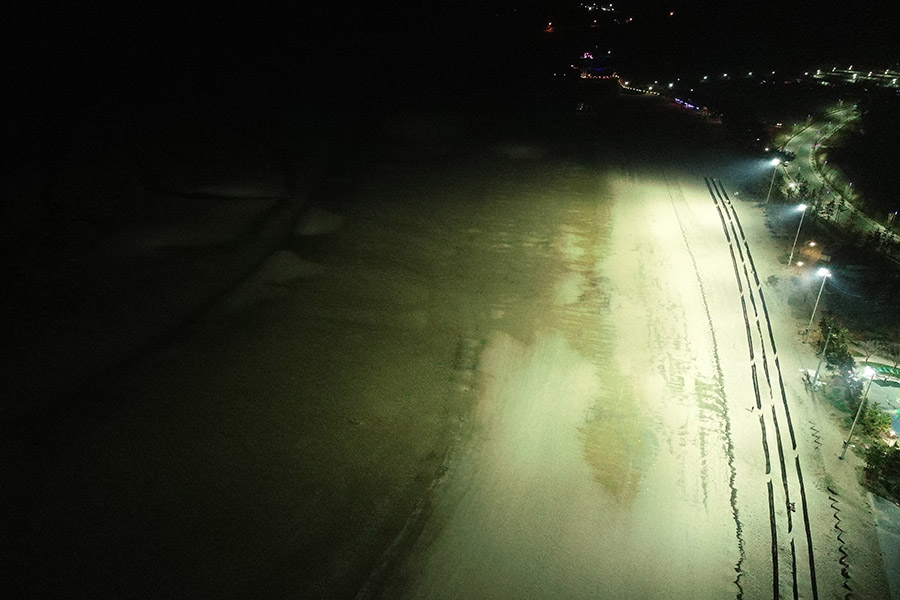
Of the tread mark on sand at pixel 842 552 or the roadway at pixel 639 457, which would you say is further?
the roadway at pixel 639 457

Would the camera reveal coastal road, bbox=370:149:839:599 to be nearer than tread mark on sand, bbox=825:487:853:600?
No

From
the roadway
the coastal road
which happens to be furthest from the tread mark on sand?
the coastal road

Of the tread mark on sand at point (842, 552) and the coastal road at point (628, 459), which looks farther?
the coastal road at point (628, 459)

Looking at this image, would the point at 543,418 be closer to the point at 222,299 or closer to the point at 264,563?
the point at 264,563

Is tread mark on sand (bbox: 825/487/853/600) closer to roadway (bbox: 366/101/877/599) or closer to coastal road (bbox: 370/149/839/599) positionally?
roadway (bbox: 366/101/877/599)

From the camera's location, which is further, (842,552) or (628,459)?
(628,459)

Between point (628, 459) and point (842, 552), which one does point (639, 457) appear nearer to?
point (628, 459)

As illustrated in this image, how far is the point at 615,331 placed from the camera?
626 inches

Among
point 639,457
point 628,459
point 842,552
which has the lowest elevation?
point 842,552

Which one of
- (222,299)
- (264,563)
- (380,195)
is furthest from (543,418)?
(380,195)

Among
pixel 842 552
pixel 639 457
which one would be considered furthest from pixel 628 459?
pixel 842 552

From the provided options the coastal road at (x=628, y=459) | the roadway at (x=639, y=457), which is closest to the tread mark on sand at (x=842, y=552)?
the roadway at (x=639, y=457)

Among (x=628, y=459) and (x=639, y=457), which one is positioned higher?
(x=639, y=457)

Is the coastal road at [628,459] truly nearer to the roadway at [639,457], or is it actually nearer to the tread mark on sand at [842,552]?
the roadway at [639,457]
